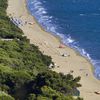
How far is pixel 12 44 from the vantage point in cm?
6850

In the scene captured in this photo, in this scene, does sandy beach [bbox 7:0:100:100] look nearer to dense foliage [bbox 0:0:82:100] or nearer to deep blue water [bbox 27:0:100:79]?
deep blue water [bbox 27:0:100:79]

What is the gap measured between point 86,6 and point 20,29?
74.6 feet

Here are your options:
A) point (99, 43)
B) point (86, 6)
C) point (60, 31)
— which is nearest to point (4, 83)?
point (99, 43)

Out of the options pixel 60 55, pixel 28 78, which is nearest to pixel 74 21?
pixel 60 55

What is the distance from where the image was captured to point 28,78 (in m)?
51.0

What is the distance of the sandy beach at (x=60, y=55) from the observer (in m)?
62.5

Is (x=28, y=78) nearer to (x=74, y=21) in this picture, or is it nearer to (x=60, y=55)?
(x=60, y=55)

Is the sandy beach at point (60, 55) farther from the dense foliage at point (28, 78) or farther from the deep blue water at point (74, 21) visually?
the dense foliage at point (28, 78)

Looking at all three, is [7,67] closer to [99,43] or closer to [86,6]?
[99,43]

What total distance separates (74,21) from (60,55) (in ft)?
63.7

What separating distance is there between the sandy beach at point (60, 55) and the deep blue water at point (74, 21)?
132 centimetres

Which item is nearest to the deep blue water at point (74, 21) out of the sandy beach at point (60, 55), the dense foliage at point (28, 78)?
the sandy beach at point (60, 55)

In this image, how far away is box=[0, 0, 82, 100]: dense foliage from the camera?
152 ft

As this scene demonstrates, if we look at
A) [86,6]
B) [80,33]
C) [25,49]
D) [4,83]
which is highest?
[86,6]
